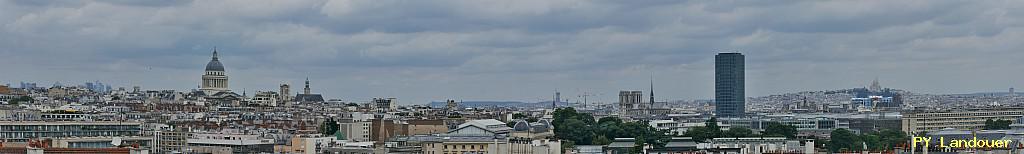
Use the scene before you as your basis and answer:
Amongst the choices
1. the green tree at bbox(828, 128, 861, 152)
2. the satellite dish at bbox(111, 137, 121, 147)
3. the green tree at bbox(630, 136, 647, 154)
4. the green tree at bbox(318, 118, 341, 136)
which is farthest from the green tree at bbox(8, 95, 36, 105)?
the satellite dish at bbox(111, 137, 121, 147)

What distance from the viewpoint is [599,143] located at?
330 feet

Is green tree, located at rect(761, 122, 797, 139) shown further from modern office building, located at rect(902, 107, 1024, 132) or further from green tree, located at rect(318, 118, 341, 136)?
modern office building, located at rect(902, 107, 1024, 132)

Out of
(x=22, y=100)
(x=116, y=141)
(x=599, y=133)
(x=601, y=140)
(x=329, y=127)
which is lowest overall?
(x=601, y=140)

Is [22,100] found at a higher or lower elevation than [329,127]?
higher

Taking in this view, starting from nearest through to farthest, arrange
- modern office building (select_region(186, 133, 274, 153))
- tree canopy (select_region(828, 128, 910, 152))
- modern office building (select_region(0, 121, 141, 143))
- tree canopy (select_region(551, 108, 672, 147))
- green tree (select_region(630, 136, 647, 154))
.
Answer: modern office building (select_region(186, 133, 274, 153)), modern office building (select_region(0, 121, 141, 143)), green tree (select_region(630, 136, 647, 154)), tree canopy (select_region(828, 128, 910, 152)), tree canopy (select_region(551, 108, 672, 147))

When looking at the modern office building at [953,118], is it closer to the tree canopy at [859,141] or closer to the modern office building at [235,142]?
the tree canopy at [859,141]

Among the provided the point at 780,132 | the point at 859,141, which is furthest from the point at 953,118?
the point at 859,141

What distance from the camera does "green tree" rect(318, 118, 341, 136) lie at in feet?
374

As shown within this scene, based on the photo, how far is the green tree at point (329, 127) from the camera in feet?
374

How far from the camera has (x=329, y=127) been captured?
117m

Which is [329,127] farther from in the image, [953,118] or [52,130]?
[953,118]

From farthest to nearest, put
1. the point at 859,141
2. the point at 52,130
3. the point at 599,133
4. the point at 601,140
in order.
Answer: the point at 599,133
the point at 859,141
the point at 601,140
the point at 52,130

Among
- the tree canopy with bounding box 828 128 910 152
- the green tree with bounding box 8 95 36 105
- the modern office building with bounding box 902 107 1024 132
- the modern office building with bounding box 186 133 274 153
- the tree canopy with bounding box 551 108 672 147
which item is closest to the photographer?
the modern office building with bounding box 186 133 274 153

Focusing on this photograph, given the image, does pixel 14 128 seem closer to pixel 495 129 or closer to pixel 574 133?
pixel 495 129
